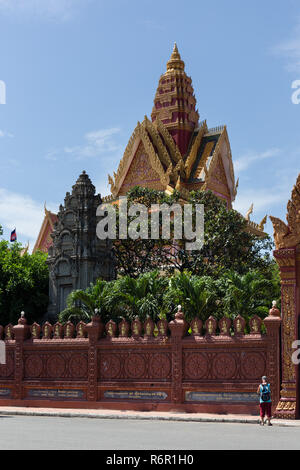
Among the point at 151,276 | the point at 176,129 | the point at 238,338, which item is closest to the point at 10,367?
the point at 151,276

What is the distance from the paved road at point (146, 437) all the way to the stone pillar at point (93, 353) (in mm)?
5438

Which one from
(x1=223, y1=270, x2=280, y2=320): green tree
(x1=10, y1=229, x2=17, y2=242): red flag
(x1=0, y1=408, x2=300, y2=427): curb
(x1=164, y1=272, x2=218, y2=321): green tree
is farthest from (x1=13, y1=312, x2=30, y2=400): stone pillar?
(x1=10, y1=229, x2=17, y2=242): red flag

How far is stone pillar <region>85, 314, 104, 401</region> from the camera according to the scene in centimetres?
2158

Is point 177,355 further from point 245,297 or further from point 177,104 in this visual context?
point 177,104

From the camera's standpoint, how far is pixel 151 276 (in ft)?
79.2

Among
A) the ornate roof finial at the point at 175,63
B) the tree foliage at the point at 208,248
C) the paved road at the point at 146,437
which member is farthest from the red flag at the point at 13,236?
the paved road at the point at 146,437

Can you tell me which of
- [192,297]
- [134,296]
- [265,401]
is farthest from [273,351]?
[134,296]

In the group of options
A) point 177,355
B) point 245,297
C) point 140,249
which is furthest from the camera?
point 140,249

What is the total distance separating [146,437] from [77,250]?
19160 millimetres

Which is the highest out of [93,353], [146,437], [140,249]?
[140,249]

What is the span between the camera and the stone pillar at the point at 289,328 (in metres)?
17.8

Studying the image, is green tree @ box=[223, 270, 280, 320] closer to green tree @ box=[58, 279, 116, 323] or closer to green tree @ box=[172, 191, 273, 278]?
green tree @ box=[58, 279, 116, 323]

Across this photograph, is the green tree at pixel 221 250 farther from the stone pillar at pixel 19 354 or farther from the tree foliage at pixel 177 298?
the stone pillar at pixel 19 354

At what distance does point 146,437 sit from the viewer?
12.8 meters
